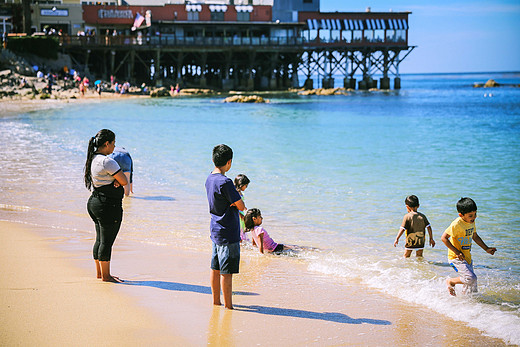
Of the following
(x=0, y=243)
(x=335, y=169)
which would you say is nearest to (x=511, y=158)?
(x=335, y=169)

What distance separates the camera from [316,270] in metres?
6.38

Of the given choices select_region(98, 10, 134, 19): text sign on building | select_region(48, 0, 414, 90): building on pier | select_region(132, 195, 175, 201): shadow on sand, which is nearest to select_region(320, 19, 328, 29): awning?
select_region(48, 0, 414, 90): building on pier

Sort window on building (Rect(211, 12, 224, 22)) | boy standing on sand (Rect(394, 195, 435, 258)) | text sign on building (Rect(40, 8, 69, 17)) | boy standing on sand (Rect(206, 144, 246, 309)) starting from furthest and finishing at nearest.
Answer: window on building (Rect(211, 12, 224, 22)), text sign on building (Rect(40, 8, 69, 17)), boy standing on sand (Rect(394, 195, 435, 258)), boy standing on sand (Rect(206, 144, 246, 309))

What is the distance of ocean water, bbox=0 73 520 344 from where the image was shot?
6.49 metres

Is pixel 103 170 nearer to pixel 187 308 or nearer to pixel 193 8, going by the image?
pixel 187 308

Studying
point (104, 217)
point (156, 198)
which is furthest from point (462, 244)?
point (156, 198)

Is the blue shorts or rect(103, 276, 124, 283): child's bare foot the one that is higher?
the blue shorts

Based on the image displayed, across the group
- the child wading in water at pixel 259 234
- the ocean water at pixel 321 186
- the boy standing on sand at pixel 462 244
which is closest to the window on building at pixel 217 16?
the ocean water at pixel 321 186

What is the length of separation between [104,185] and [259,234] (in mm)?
2247

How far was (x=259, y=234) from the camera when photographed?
6.96m

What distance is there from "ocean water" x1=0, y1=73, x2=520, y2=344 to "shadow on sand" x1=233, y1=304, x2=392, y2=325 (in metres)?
0.78

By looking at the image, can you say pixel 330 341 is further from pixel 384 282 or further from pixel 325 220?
pixel 325 220

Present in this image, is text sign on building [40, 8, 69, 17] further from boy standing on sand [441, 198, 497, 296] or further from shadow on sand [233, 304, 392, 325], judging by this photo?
boy standing on sand [441, 198, 497, 296]

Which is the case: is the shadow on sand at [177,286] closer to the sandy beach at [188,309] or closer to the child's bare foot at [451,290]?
the sandy beach at [188,309]
